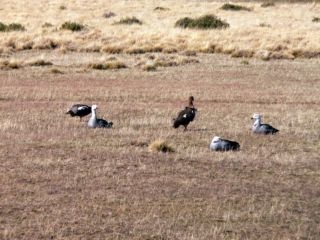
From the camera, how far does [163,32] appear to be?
Result: 43.8 meters

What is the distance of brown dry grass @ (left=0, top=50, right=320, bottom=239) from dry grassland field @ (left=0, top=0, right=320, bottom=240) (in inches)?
1.0

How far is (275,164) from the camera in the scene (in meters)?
13.6

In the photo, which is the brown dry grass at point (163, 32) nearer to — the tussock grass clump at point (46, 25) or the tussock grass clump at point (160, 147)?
the tussock grass clump at point (46, 25)

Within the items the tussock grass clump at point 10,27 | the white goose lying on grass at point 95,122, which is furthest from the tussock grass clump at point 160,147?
the tussock grass clump at point 10,27

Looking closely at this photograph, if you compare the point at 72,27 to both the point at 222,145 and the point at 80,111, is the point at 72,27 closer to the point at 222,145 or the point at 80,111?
the point at 80,111

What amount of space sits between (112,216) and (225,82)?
53.5ft

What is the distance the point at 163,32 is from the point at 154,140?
1145 inches

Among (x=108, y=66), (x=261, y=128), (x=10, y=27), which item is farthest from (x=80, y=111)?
(x=10, y=27)

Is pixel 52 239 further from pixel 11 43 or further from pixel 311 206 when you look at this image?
pixel 11 43

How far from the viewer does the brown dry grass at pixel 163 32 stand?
36.6m

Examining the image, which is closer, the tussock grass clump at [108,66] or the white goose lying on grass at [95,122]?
the white goose lying on grass at [95,122]

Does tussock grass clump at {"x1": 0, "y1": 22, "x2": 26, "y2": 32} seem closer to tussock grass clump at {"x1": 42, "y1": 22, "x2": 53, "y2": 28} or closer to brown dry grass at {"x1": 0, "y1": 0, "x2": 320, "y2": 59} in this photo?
brown dry grass at {"x1": 0, "y1": 0, "x2": 320, "y2": 59}

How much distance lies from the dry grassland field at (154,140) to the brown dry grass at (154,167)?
27 millimetres

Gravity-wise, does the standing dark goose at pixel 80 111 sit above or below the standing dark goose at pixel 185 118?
below
